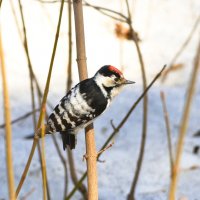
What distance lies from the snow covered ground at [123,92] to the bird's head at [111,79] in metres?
0.73

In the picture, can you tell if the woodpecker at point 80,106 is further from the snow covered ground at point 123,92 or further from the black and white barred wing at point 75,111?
the snow covered ground at point 123,92

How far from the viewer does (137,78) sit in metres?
2.89

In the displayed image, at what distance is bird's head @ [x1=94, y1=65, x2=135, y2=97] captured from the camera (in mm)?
1141

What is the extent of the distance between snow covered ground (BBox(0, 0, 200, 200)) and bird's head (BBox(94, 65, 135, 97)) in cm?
73

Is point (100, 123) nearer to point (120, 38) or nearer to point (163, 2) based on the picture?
point (120, 38)

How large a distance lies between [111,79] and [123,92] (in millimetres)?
1660

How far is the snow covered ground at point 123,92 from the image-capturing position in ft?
7.02

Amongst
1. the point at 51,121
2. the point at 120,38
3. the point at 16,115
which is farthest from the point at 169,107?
the point at 51,121

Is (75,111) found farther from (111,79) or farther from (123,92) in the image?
(123,92)

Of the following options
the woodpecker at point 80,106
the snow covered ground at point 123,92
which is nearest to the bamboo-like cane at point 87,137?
the woodpecker at point 80,106

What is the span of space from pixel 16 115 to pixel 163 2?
4.64 feet

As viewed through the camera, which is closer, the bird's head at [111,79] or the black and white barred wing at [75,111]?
the black and white barred wing at [75,111]

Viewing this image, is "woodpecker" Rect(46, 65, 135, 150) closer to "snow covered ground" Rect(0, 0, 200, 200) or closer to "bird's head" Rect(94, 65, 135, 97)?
"bird's head" Rect(94, 65, 135, 97)

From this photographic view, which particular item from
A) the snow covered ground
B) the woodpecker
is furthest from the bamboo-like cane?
the snow covered ground
